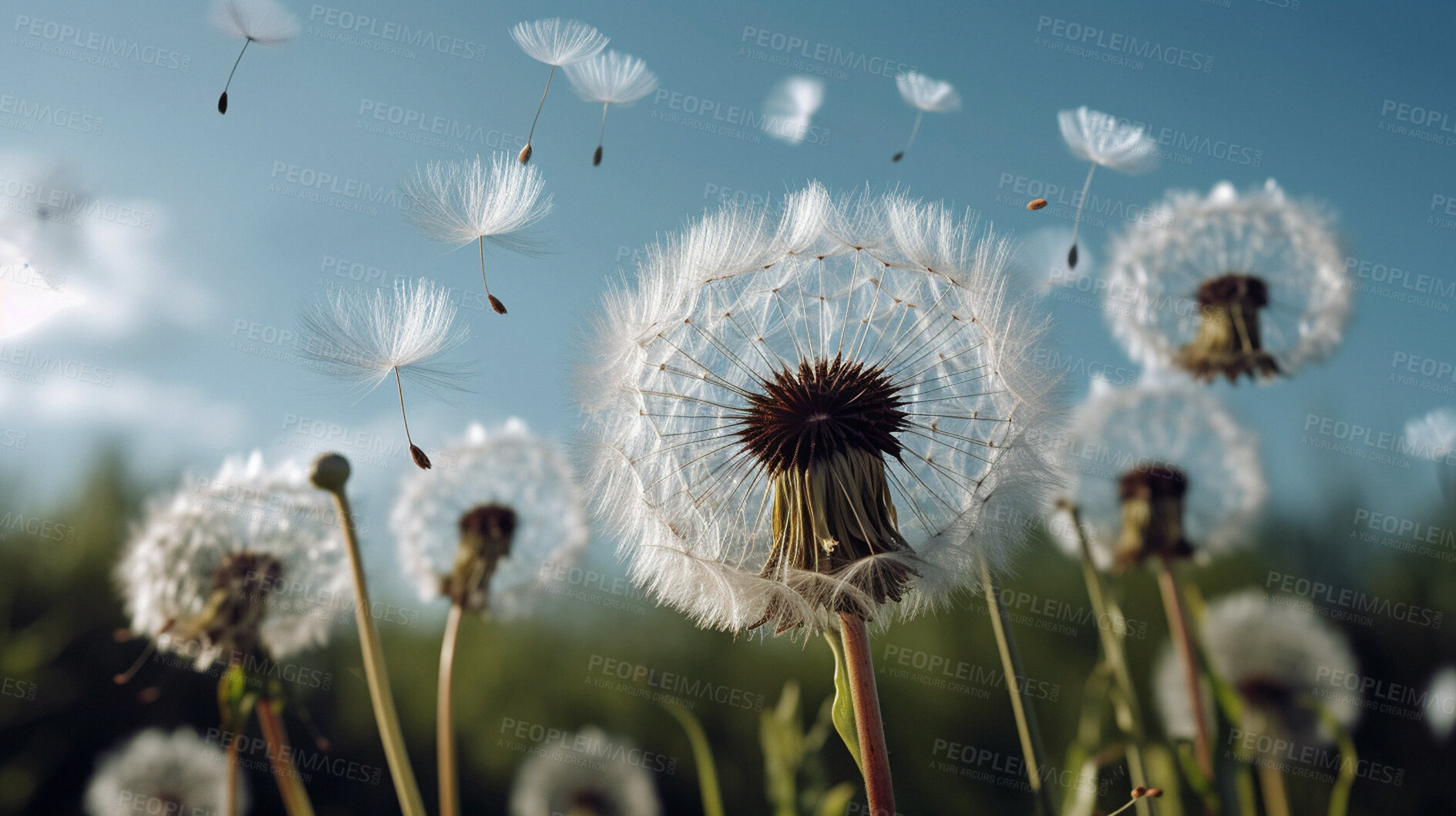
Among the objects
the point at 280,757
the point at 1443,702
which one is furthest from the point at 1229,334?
the point at 280,757

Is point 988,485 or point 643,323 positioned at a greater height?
point 643,323

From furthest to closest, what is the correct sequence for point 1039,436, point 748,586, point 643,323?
point 643,323
point 1039,436
point 748,586

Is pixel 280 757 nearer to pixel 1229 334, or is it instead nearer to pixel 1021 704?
pixel 1021 704

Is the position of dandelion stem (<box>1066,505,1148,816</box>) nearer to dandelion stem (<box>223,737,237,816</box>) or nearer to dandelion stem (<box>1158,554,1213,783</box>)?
dandelion stem (<box>1158,554,1213,783</box>)

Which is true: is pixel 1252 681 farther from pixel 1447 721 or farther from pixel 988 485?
pixel 988 485

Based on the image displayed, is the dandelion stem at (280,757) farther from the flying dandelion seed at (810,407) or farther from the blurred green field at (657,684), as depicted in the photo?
the blurred green field at (657,684)

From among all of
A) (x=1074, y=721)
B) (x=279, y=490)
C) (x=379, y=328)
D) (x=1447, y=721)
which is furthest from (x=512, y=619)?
(x=1074, y=721)
